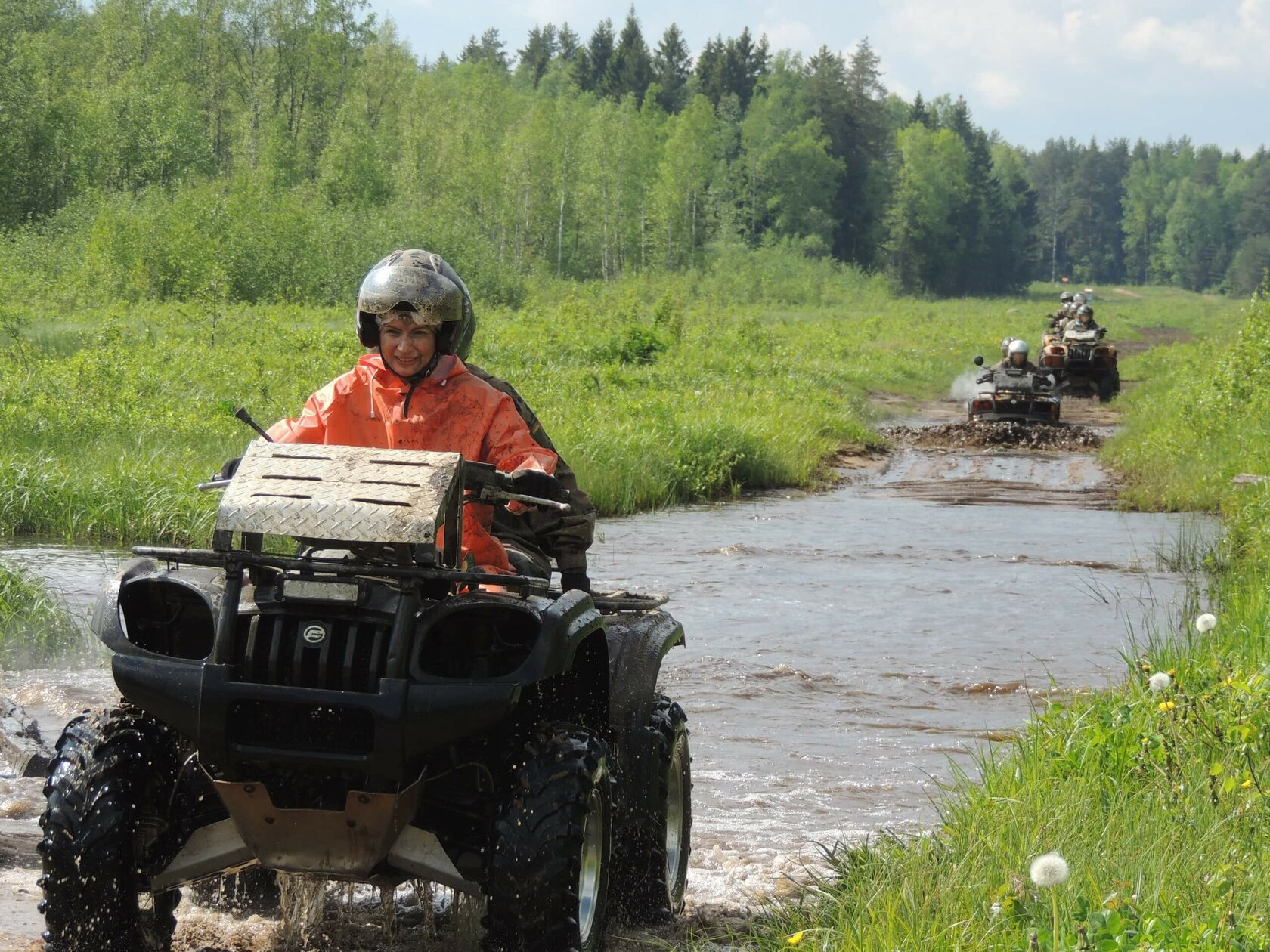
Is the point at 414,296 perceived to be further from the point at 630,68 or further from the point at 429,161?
the point at 630,68

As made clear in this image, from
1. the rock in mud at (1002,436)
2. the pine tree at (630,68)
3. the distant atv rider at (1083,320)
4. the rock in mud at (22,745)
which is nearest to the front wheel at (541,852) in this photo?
the rock in mud at (22,745)

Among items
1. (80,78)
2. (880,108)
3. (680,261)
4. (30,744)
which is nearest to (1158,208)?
(880,108)

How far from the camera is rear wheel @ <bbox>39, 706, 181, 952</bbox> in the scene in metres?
3.80

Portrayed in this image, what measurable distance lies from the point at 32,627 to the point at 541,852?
6.51m

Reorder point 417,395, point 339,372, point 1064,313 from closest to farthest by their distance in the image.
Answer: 1. point 417,395
2. point 339,372
3. point 1064,313

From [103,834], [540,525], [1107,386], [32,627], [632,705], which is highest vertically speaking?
[540,525]

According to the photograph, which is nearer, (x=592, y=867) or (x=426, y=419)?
(x=592, y=867)

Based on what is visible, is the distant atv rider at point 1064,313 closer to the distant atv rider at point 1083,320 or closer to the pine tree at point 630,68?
the distant atv rider at point 1083,320

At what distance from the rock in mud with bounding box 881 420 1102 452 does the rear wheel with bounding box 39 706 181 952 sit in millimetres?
21084

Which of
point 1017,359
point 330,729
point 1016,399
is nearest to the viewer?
point 330,729

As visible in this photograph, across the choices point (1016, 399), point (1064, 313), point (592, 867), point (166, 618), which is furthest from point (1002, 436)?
point (166, 618)

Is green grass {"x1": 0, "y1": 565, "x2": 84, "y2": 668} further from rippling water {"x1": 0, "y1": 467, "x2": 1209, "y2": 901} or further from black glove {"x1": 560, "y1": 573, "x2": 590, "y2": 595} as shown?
black glove {"x1": 560, "y1": 573, "x2": 590, "y2": 595}

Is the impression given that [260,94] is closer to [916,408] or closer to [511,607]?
[916,408]

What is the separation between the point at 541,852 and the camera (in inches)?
148
